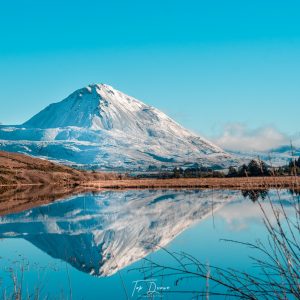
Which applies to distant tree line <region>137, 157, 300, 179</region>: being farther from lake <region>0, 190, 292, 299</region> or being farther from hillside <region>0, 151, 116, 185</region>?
hillside <region>0, 151, 116, 185</region>

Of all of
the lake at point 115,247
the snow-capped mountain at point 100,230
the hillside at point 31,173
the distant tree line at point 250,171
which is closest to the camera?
the distant tree line at point 250,171

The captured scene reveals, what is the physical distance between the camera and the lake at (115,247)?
11.8 metres

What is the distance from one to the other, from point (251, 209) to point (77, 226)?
12.4 meters

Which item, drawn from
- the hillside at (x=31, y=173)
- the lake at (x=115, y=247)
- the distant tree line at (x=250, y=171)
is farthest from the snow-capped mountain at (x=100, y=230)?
the hillside at (x=31, y=173)

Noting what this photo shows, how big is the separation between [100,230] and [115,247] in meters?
5.64

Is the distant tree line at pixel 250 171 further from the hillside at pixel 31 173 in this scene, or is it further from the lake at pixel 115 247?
the hillside at pixel 31 173

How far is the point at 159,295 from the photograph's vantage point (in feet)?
35.3

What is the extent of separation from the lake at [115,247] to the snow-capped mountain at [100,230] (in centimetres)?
3

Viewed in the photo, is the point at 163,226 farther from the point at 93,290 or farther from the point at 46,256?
the point at 93,290

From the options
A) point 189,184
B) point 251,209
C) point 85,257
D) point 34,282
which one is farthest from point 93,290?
point 189,184

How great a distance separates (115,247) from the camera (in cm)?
1875

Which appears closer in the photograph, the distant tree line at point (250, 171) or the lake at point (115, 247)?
the distant tree line at point (250, 171)

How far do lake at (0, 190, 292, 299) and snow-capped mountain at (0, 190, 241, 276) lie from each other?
1.3 inches

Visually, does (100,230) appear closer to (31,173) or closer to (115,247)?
(115,247)
